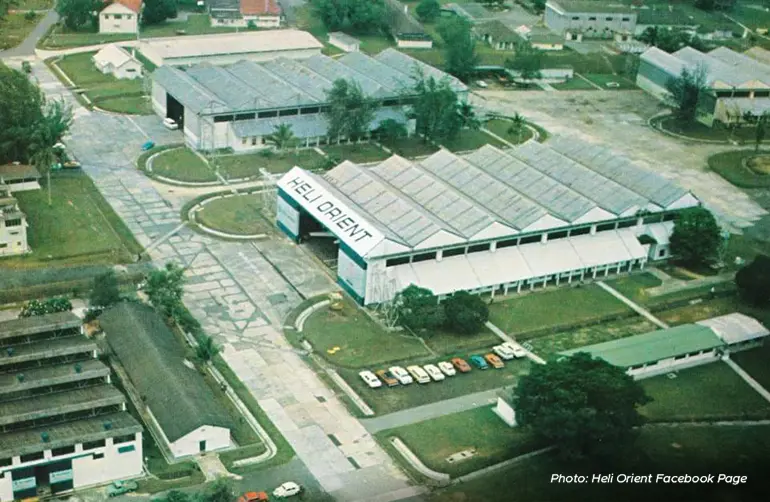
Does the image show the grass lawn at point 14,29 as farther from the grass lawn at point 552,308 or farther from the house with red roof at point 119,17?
the grass lawn at point 552,308

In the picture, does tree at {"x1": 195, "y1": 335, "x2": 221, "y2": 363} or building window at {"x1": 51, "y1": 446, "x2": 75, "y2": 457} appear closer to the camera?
building window at {"x1": 51, "y1": 446, "x2": 75, "y2": 457}

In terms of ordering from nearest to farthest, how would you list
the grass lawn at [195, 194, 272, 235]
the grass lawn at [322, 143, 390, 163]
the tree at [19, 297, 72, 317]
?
the tree at [19, 297, 72, 317] < the grass lawn at [195, 194, 272, 235] < the grass lawn at [322, 143, 390, 163]

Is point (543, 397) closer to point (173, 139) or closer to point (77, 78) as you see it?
point (173, 139)

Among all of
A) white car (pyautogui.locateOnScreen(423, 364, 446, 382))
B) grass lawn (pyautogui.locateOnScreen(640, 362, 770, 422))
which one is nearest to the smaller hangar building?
white car (pyautogui.locateOnScreen(423, 364, 446, 382))

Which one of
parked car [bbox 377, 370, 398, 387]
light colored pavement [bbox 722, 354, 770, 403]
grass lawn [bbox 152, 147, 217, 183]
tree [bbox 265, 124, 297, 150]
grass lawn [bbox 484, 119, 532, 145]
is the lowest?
parked car [bbox 377, 370, 398, 387]

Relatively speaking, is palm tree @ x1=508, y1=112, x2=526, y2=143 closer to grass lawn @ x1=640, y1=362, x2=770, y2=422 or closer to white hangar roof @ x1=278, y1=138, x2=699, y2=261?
white hangar roof @ x1=278, y1=138, x2=699, y2=261

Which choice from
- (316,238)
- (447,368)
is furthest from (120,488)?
(316,238)

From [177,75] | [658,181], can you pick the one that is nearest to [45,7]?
[177,75]
